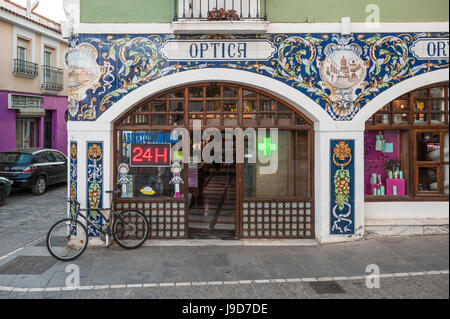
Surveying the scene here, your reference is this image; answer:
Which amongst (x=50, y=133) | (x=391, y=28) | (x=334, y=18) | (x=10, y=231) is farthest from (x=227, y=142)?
(x=50, y=133)

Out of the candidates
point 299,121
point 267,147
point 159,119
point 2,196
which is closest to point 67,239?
point 159,119

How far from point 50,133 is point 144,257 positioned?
1793 cm

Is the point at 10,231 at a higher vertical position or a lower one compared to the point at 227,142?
lower

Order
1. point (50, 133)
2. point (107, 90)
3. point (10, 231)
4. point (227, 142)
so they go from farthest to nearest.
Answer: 1. point (50, 133)
2. point (10, 231)
3. point (227, 142)
4. point (107, 90)

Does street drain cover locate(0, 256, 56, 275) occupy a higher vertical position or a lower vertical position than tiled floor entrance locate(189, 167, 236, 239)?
lower

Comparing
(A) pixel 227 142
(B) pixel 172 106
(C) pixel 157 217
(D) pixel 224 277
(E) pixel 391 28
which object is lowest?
(D) pixel 224 277

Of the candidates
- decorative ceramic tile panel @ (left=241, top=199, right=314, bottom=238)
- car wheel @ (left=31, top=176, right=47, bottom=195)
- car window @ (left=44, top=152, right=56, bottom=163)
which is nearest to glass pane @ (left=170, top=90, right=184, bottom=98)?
decorative ceramic tile panel @ (left=241, top=199, right=314, bottom=238)

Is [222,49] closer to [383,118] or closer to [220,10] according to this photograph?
[220,10]

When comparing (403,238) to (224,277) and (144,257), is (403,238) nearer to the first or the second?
(224,277)

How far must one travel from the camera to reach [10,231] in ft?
30.5

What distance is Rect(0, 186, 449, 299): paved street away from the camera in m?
5.63

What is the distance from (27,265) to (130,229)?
1818 millimetres

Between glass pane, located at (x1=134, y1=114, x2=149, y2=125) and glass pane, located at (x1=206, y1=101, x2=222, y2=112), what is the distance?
1.19 metres

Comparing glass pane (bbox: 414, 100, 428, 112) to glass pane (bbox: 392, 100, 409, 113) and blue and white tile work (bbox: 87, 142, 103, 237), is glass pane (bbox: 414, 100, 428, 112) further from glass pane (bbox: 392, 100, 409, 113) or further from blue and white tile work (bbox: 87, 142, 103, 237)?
blue and white tile work (bbox: 87, 142, 103, 237)
